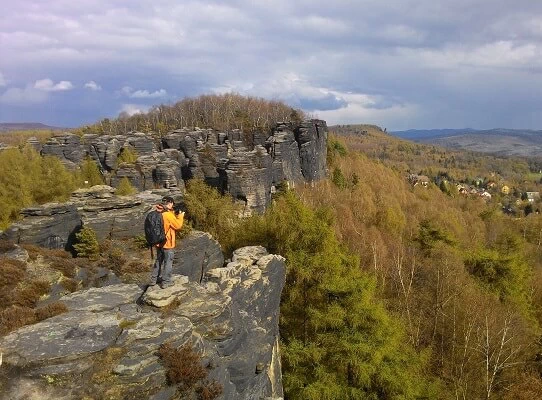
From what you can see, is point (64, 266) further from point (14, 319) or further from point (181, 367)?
point (181, 367)

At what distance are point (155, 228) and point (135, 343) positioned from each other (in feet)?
10.5

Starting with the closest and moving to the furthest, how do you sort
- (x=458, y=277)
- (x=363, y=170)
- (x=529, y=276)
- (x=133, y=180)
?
1. (x=458, y=277)
2. (x=529, y=276)
3. (x=133, y=180)
4. (x=363, y=170)

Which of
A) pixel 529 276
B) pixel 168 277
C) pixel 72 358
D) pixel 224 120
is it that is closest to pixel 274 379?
pixel 168 277

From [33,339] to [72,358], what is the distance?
4.49ft

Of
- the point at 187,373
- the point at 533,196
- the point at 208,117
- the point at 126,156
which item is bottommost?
the point at 533,196

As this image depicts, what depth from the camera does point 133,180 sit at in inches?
1879

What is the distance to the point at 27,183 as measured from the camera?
128 feet

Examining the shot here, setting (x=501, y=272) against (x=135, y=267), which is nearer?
(x=135, y=267)

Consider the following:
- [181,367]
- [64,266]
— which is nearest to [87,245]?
[64,266]

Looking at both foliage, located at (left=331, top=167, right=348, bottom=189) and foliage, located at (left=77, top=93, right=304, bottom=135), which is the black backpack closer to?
foliage, located at (left=331, top=167, right=348, bottom=189)

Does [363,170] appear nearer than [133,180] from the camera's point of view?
No

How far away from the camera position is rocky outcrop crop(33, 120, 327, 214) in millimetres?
39406

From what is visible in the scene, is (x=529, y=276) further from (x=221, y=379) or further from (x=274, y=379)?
(x=221, y=379)

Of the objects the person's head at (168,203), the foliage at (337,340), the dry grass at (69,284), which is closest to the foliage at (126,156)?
the dry grass at (69,284)
